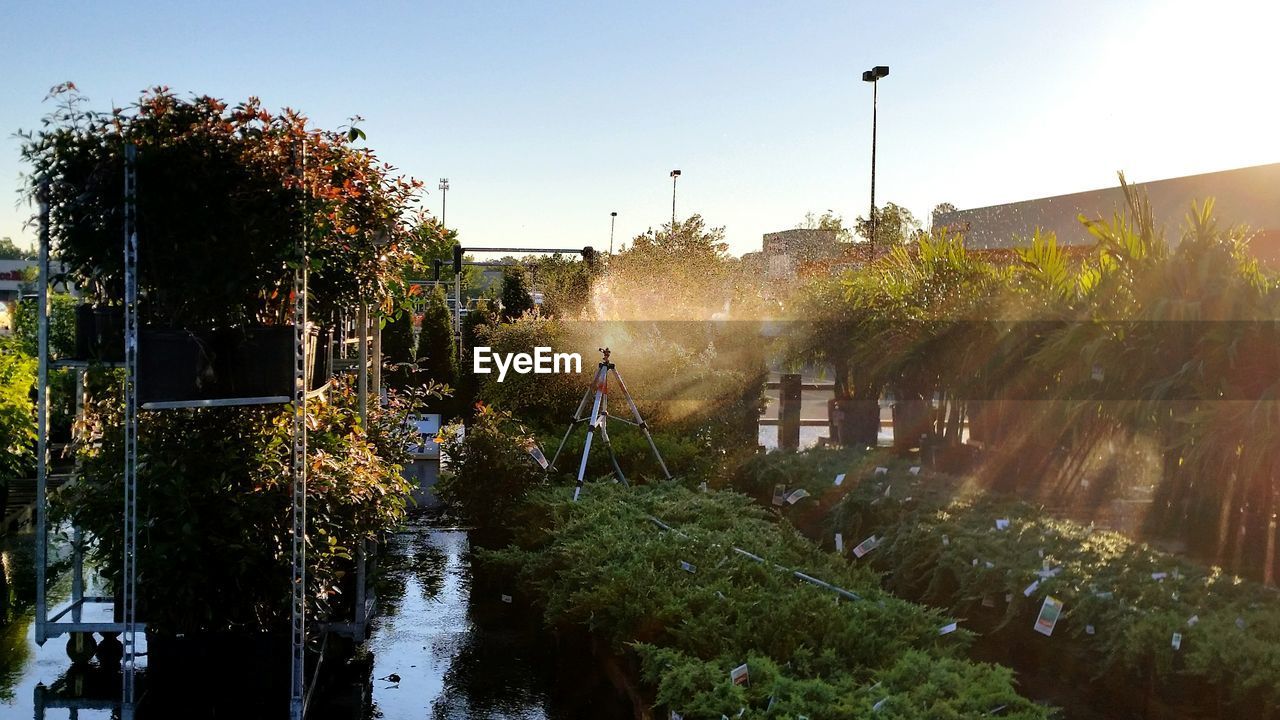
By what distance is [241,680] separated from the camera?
5.04m

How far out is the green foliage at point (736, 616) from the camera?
4.23 m

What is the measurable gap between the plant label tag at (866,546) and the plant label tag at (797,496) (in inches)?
46.6

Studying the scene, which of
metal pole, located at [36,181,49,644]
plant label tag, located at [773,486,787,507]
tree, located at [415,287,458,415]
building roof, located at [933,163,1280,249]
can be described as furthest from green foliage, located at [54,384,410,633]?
tree, located at [415,287,458,415]

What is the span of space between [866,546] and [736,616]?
78.4 inches

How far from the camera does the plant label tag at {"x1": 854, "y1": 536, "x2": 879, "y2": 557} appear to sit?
6796 mm

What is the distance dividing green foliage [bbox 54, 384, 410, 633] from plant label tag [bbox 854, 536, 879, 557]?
3.09 m

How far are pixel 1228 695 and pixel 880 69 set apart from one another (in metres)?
22.1

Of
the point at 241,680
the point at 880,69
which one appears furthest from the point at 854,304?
the point at 880,69

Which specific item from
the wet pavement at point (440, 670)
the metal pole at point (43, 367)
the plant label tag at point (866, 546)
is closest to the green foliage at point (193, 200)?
the metal pole at point (43, 367)

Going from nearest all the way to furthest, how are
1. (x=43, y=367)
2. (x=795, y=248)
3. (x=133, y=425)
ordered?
(x=133, y=425) → (x=43, y=367) → (x=795, y=248)

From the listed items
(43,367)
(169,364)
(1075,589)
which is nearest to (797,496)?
(1075,589)

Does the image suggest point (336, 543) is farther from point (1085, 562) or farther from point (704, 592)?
point (1085, 562)

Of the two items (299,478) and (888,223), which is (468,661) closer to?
(299,478)

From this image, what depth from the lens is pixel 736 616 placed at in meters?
5.23
